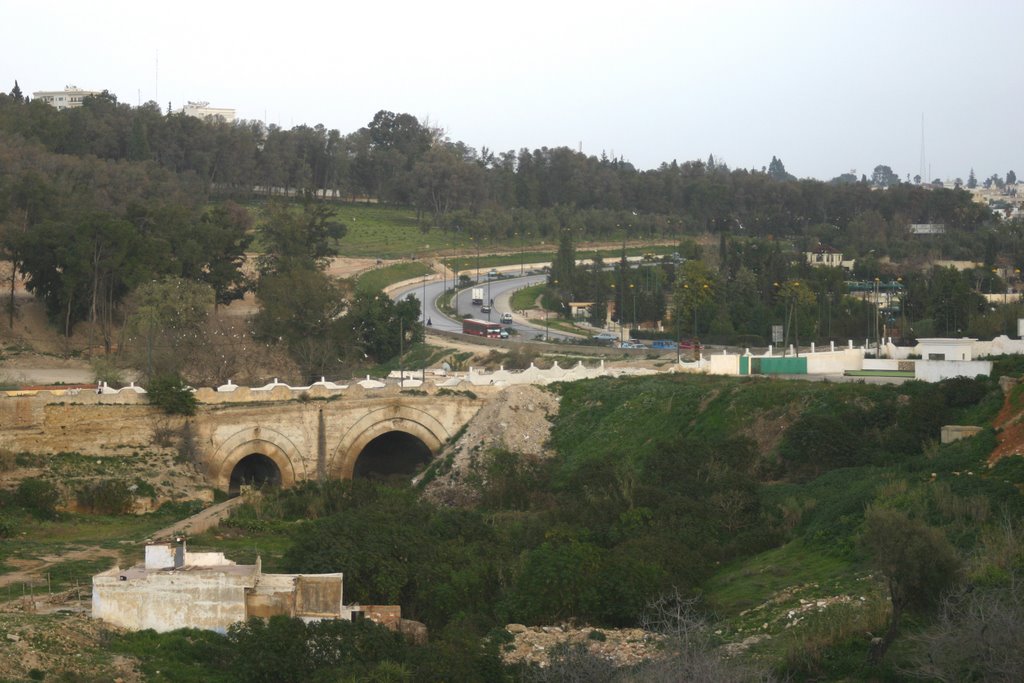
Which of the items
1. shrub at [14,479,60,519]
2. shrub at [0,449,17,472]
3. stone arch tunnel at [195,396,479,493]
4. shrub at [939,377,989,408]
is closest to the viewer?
shrub at [939,377,989,408]

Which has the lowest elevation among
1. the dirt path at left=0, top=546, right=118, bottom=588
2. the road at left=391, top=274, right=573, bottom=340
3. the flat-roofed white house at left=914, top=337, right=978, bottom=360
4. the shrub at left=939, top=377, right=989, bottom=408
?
the dirt path at left=0, top=546, right=118, bottom=588

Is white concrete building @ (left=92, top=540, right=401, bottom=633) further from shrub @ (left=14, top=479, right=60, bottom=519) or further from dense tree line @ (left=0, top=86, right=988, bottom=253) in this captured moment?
dense tree line @ (left=0, top=86, right=988, bottom=253)

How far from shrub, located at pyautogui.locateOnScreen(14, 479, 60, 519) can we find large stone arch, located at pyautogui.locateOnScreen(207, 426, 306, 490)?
203 inches

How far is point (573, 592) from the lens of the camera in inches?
1215

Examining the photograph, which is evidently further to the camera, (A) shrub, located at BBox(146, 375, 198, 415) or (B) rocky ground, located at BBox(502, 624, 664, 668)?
(A) shrub, located at BBox(146, 375, 198, 415)

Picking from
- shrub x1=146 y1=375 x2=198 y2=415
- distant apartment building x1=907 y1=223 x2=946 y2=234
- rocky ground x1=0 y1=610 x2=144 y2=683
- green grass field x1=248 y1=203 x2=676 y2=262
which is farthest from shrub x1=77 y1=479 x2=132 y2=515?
distant apartment building x1=907 y1=223 x2=946 y2=234

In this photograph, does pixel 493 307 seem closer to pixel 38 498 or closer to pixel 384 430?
pixel 384 430

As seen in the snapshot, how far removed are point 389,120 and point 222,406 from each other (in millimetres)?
78080

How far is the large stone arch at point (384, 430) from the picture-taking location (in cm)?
4859

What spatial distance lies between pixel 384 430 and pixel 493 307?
3283cm

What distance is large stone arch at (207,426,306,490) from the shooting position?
1861 inches

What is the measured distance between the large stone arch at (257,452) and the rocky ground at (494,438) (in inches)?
158

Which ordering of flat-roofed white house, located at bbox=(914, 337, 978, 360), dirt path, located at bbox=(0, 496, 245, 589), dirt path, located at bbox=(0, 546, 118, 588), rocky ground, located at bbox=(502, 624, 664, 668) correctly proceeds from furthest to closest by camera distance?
flat-roofed white house, located at bbox=(914, 337, 978, 360) → dirt path, located at bbox=(0, 496, 245, 589) → dirt path, located at bbox=(0, 546, 118, 588) → rocky ground, located at bbox=(502, 624, 664, 668)

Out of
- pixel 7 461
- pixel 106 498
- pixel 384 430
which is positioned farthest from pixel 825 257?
pixel 7 461
